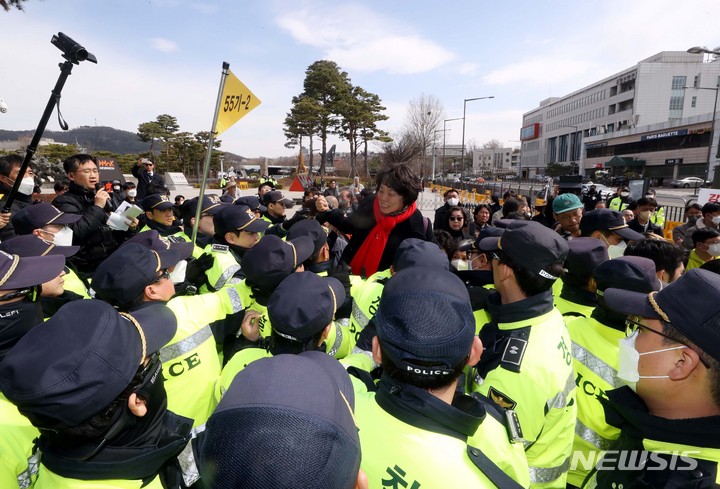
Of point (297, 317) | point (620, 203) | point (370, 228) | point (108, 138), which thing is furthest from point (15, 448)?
point (108, 138)

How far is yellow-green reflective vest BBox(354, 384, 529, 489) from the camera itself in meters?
1.13

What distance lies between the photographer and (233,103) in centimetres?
509

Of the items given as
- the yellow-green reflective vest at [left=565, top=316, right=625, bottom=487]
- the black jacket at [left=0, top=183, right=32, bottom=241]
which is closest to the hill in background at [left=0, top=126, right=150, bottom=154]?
the black jacket at [left=0, top=183, right=32, bottom=241]

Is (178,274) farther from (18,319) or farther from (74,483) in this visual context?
(74,483)

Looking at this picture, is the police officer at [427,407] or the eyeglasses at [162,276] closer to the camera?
the police officer at [427,407]

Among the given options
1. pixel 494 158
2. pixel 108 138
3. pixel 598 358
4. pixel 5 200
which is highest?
pixel 108 138

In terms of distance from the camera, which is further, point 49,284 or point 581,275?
point 581,275

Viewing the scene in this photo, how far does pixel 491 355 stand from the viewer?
1.88 m

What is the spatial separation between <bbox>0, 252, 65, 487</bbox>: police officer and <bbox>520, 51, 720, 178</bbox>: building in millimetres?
60632

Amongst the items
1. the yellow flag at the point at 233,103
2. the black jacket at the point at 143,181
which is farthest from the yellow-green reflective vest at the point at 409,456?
the black jacket at the point at 143,181

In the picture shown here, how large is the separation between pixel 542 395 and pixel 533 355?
0.17 m

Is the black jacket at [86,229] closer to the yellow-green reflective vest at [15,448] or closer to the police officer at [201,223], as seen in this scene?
the police officer at [201,223]

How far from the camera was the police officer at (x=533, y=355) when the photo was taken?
5.67ft

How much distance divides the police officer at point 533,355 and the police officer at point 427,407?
0.31 meters
